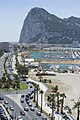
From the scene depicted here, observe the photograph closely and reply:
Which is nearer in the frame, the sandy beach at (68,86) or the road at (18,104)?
the road at (18,104)

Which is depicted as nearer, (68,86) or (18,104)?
(18,104)

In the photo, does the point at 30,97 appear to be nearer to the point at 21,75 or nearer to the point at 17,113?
the point at 17,113

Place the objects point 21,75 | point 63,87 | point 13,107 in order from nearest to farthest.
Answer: point 13,107 < point 63,87 < point 21,75

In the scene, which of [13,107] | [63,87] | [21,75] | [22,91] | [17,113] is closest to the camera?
[17,113]

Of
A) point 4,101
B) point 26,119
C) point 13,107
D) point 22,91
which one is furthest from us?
point 22,91

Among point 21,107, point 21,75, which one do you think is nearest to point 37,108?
point 21,107

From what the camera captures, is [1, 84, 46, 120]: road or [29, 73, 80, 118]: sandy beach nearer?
[1, 84, 46, 120]: road

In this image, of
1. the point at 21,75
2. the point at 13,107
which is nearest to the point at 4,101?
the point at 13,107

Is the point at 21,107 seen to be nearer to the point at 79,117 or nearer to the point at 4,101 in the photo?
the point at 4,101

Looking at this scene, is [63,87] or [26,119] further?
[63,87]
